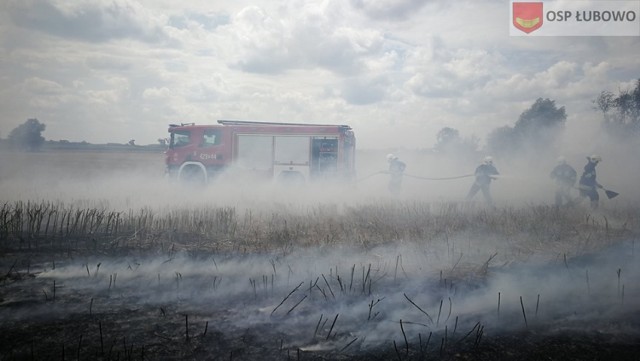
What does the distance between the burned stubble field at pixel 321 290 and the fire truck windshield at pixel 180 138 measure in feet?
21.1

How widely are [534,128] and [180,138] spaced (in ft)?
131

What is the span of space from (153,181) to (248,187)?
5713 millimetres

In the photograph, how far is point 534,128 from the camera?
41.1 m

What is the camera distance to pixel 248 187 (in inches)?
525

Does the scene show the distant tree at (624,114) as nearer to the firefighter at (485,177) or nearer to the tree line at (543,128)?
the tree line at (543,128)

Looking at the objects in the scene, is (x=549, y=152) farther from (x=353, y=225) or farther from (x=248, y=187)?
(x=353, y=225)

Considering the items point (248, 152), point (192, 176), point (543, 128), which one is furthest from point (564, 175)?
point (543, 128)

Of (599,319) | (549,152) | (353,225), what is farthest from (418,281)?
(549,152)

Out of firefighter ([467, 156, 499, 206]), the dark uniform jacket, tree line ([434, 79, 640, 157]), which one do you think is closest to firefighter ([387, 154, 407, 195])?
firefighter ([467, 156, 499, 206])

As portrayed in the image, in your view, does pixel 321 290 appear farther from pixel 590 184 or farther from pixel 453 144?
pixel 453 144

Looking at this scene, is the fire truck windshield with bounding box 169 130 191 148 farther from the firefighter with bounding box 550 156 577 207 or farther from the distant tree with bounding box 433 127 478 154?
the distant tree with bounding box 433 127 478 154

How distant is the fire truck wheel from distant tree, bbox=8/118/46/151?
124ft

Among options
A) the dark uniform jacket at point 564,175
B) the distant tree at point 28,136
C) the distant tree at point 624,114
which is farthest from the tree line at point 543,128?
the distant tree at point 28,136

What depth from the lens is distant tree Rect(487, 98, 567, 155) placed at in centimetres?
3830
